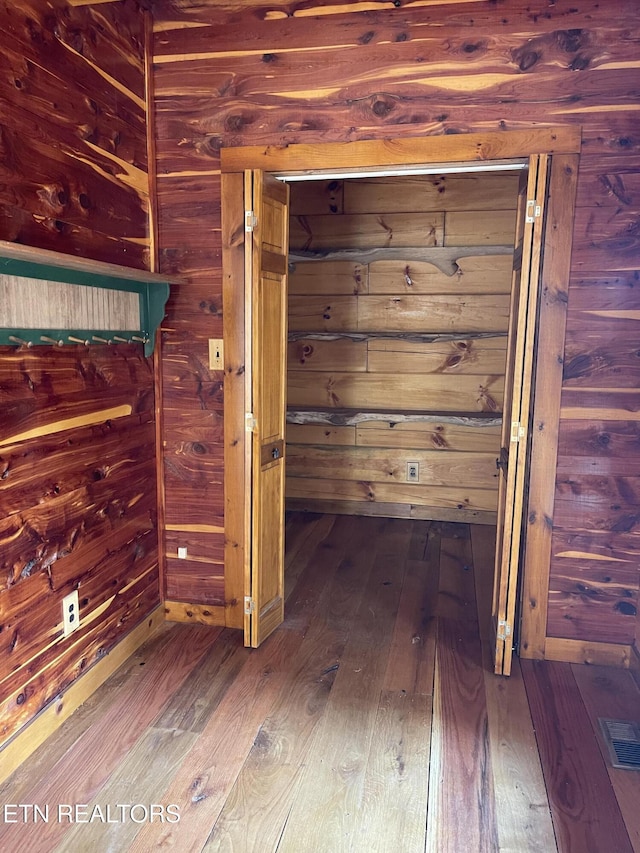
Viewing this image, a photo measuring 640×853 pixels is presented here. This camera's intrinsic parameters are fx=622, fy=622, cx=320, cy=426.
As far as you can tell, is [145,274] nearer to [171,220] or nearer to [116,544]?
[171,220]

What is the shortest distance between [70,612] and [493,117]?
2463 millimetres

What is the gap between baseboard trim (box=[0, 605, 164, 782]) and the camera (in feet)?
6.43

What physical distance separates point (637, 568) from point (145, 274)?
2297mm

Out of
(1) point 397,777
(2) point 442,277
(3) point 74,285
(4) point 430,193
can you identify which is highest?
(4) point 430,193

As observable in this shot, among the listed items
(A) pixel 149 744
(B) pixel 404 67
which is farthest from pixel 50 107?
(A) pixel 149 744

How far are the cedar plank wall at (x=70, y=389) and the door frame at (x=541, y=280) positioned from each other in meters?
0.38

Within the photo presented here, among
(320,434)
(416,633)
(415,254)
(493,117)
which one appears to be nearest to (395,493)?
(320,434)

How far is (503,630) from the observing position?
2.52m

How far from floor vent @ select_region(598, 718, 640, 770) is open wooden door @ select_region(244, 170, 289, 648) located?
1.41 m

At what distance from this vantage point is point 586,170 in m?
2.42

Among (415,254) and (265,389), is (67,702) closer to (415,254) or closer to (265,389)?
(265,389)

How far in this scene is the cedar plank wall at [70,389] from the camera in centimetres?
190

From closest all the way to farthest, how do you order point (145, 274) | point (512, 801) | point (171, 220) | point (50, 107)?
point (512, 801) < point (50, 107) < point (145, 274) < point (171, 220)

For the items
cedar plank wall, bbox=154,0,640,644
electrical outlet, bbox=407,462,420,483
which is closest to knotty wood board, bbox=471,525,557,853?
cedar plank wall, bbox=154,0,640,644
